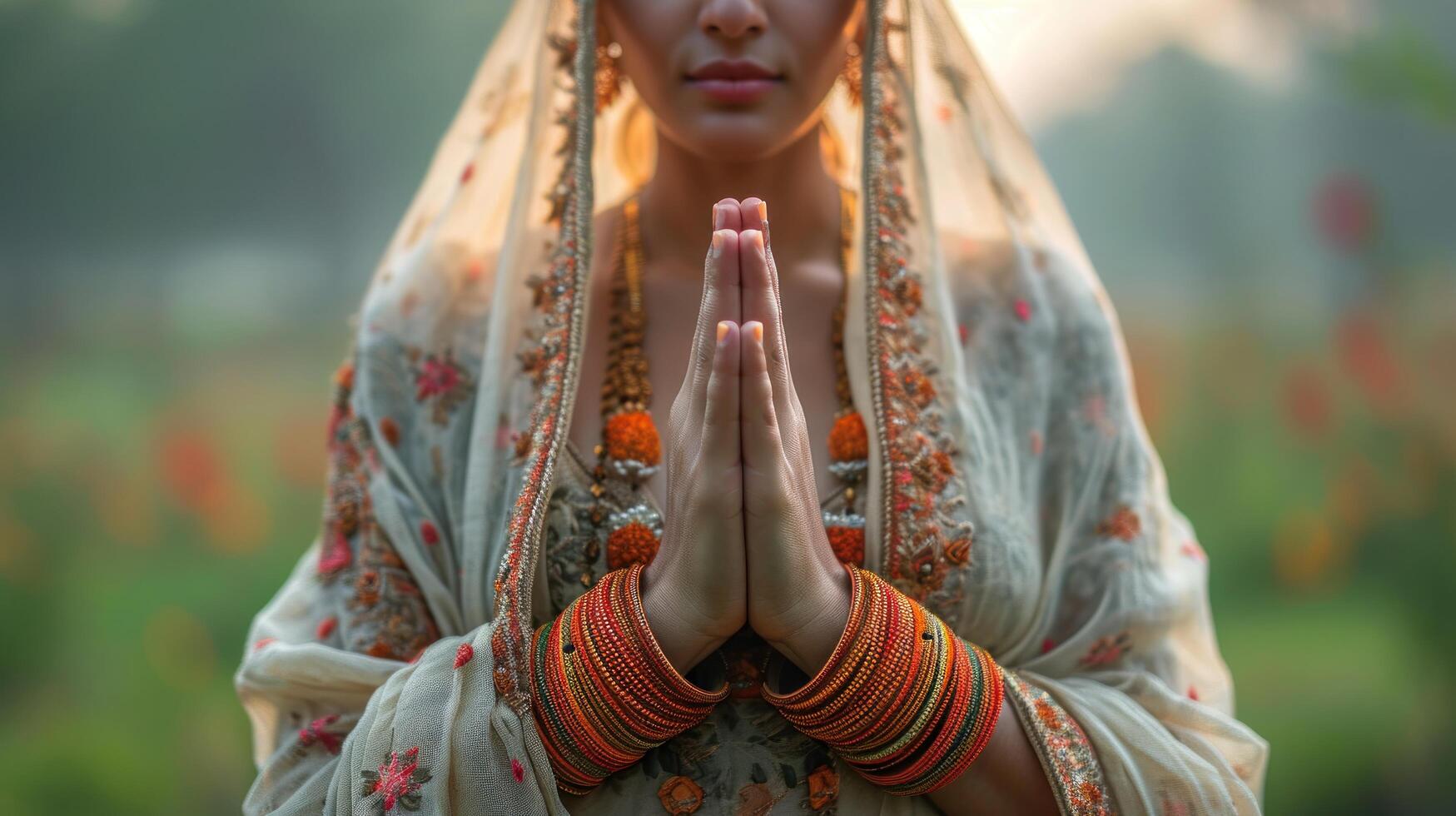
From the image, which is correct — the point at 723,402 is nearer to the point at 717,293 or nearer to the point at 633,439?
the point at 717,293

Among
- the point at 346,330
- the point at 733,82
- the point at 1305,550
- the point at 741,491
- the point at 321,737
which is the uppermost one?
the point at 733,82

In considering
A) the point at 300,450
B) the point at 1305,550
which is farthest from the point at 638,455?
the point at 1305,550

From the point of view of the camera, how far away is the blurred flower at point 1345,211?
2.30m

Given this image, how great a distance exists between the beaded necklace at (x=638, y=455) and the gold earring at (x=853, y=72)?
0.23 meters

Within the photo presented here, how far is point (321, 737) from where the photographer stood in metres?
1.09

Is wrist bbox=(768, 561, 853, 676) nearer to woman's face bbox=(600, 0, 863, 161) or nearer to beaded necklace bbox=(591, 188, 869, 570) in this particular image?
beaded necklace bbox=(591, 188, 869, 570)

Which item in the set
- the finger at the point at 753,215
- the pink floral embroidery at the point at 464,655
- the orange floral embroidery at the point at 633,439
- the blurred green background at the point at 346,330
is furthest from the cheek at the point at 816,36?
the blurred green background at the point at 346,330

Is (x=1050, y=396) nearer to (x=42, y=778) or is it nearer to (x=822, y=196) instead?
(x=822, y=196)

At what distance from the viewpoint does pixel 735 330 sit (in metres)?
0.93

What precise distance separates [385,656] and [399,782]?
6.5 inches

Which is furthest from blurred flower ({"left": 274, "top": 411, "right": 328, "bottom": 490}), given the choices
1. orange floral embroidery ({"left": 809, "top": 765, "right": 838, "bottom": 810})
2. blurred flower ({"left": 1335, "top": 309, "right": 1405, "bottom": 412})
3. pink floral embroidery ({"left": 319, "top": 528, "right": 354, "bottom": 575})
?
blurred flower ({"left": 1335, "top": 309, "right": 1405, "bottom": 412})

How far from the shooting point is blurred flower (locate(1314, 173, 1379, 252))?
230 centimetres

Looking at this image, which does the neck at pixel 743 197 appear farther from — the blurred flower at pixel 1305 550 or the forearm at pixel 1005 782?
the blurred flower at pixel 1305 550

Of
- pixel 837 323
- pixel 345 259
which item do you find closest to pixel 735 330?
pixel 837 323
